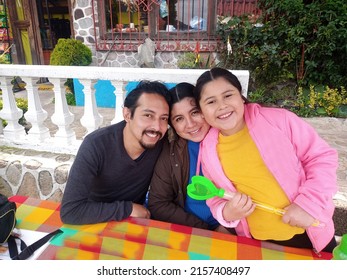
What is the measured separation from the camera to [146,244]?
4.16ft

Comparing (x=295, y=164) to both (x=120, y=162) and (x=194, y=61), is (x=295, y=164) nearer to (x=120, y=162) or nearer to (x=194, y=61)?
(x=120, y=162)

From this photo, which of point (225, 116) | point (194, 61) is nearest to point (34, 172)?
point (225, 116)

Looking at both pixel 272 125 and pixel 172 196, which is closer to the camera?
pixel 272 125

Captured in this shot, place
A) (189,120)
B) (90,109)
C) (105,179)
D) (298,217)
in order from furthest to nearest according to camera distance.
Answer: (90,109) → (105,179) → (189,120) → (298,217)

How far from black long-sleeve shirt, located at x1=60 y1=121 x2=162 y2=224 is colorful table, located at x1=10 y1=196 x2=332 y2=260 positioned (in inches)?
2.5

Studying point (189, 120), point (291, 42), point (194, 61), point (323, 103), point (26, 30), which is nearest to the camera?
point (189, 120)

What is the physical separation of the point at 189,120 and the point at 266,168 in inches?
17.9

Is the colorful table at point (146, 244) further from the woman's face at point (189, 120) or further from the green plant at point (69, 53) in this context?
the green plant at point (69, 53)

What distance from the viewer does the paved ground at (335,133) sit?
2062 mm

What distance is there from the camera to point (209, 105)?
4.50 ft

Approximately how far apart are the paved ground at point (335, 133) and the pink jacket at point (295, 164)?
894 mm
